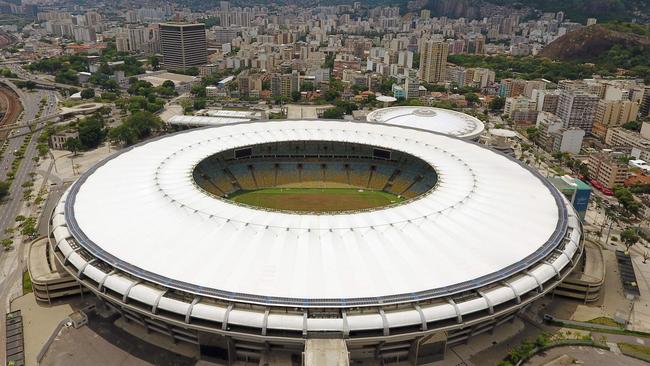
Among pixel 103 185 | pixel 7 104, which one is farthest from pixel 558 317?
pixel 7 104

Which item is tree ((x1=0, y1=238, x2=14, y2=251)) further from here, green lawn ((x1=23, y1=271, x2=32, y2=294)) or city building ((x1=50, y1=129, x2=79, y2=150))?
city building ((x1=50, y1=129, x2=79, y2=150))

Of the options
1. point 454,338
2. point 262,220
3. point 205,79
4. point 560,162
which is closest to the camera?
point 454,338

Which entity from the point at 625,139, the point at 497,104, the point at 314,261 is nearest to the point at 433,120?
the point at 625,139

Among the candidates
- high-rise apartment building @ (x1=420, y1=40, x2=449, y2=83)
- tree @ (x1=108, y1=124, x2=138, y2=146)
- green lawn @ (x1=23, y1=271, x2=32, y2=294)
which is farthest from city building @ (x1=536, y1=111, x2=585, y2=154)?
green lawn @ (x1=23, y1=271, x2=32, y2=294)

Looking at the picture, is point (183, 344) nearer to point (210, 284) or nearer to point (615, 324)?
point (210, 284)

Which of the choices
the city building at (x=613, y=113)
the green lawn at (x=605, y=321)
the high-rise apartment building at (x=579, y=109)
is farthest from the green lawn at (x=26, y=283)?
the city building at (x=613, y=113)

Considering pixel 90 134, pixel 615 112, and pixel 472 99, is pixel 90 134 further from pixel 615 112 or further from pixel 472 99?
pixel 615 112

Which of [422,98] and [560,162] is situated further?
[422,98]
